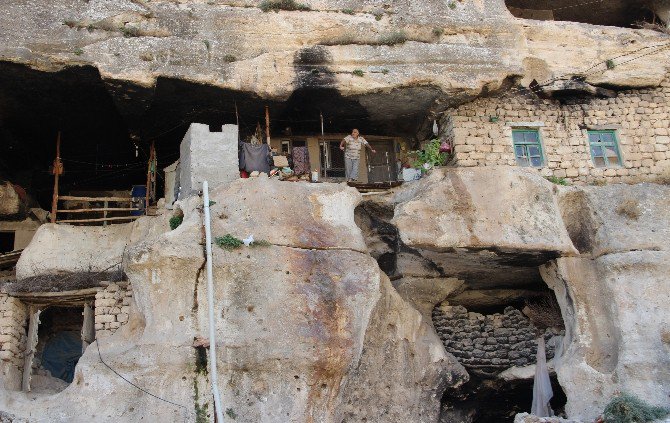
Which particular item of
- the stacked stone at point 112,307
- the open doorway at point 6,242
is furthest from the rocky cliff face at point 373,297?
the open doorway at point 6,242

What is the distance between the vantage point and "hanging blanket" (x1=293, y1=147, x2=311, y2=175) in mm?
14922

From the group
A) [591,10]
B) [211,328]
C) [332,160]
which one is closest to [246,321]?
[211,328]

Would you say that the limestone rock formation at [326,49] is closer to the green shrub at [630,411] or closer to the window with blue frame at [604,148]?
the window with blue frame at [604,148]

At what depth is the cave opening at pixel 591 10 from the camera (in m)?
17.3

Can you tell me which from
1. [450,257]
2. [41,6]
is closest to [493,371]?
[450,257]

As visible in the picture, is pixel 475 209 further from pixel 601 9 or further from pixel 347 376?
pixel 601 9

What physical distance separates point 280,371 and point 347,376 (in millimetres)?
1156

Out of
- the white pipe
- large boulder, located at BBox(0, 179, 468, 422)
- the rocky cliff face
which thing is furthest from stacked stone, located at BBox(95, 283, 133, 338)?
the white pipe

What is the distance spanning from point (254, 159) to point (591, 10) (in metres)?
9.97

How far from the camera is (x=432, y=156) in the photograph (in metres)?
14.2

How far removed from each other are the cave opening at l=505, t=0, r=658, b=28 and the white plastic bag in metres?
9.13

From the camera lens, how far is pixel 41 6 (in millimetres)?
13133

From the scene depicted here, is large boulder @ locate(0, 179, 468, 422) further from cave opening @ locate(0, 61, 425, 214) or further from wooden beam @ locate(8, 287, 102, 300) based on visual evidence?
cave opening @ locate(0, 61, 425, 214)

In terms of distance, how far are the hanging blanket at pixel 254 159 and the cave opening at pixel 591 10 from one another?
8.15 metres
